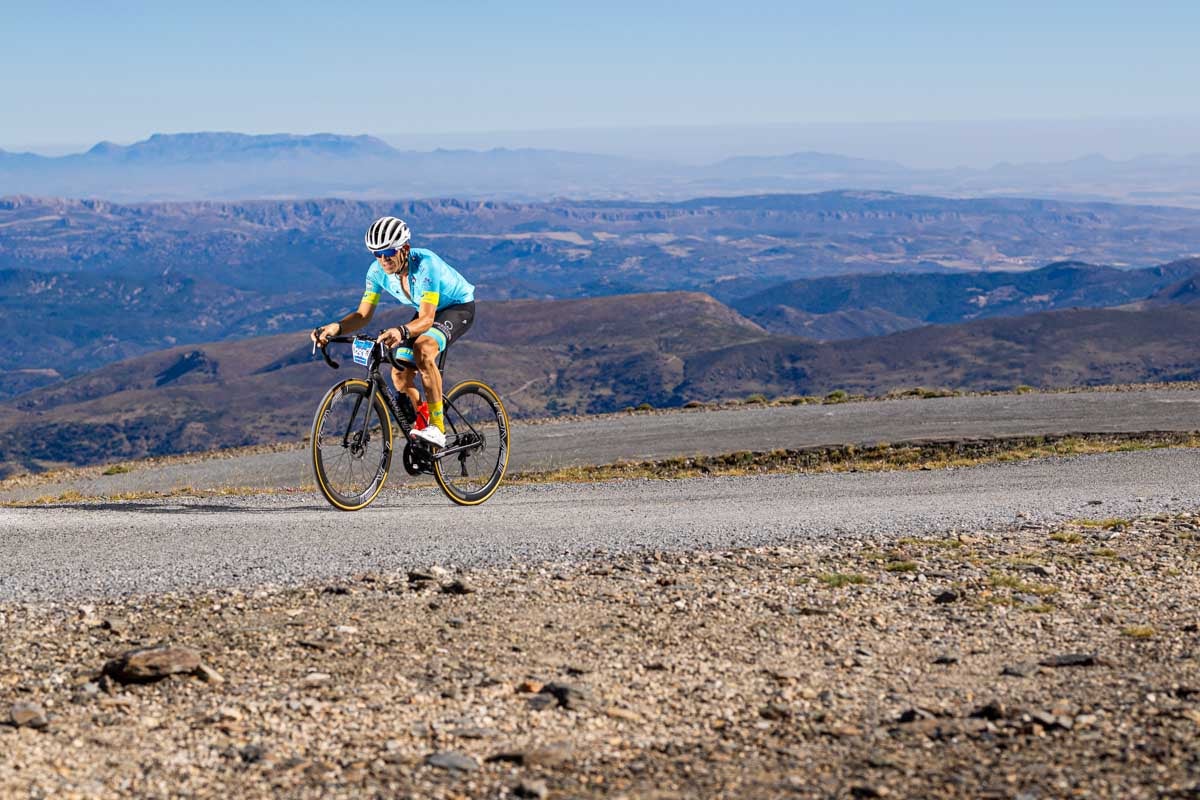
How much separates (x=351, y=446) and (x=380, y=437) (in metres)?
0.38

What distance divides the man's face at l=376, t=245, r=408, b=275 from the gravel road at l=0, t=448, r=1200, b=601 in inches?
94.4

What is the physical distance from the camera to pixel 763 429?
27.8 m

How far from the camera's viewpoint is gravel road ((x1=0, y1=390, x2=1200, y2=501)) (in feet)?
79.7

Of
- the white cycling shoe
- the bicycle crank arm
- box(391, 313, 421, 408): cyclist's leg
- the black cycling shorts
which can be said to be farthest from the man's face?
the bicycle crank arm

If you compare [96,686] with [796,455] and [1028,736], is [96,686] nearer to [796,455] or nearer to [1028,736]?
[1028,736]

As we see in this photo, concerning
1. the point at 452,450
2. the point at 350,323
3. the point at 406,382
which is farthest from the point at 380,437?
the point at 350,323

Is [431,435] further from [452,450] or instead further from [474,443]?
[474,443]

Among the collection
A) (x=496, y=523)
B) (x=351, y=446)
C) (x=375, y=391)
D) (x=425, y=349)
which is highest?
(x=425, y=349)

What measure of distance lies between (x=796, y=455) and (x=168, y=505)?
12.3m

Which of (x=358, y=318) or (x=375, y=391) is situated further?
(x=358, y=318)

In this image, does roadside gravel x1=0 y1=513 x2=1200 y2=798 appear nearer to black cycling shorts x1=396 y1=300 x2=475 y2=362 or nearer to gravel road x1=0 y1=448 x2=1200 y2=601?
gravel road x1=0 y1=448 x2=1200 y2=601

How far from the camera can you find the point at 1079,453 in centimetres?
1983

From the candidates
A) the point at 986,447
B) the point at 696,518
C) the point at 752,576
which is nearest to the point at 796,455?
the point at 986,447

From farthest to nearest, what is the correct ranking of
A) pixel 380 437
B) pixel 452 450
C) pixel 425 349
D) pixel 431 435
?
pixel 452 450, pixel 431 435, pixel 380 437, pixel 425 349
